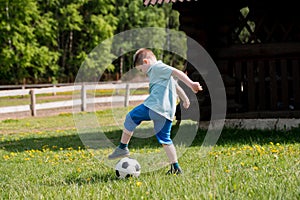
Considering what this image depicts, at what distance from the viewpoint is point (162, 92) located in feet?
20.5

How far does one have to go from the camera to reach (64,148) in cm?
1059

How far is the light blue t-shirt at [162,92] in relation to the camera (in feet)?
20.4

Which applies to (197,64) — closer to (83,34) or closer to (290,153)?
(290,153)

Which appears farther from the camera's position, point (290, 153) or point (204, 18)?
point (204, 18)

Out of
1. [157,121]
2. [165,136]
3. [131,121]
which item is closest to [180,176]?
[165,136]

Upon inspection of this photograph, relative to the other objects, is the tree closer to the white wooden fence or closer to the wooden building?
the white wooden fence

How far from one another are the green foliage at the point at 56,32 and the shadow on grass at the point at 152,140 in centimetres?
2581

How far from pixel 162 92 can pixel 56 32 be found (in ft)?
129

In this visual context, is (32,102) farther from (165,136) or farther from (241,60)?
(165,136)

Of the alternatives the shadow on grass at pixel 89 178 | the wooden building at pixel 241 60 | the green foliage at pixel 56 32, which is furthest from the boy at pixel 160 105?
the green foliage at pixel 56 32

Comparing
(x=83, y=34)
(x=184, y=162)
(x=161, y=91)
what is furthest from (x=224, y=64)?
(x=83, y=34)

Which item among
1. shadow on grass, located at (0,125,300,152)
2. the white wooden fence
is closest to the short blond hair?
shadow on grass, located at (0,125,300,152)

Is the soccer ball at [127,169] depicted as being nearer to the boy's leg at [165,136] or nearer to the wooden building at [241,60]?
the boy's leg at [165,136]

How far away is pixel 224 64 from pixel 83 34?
37728mm
